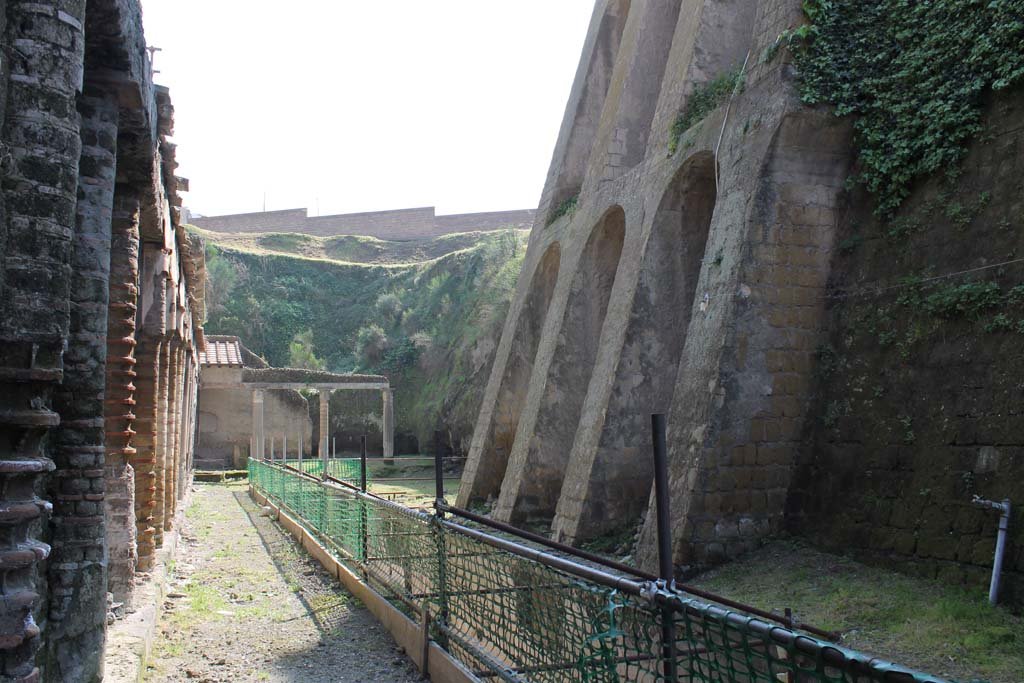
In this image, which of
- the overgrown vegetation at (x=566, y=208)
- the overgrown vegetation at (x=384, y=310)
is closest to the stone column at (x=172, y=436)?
the overgrown vegetation at (x=566, y=208)

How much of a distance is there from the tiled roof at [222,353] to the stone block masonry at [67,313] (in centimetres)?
2186

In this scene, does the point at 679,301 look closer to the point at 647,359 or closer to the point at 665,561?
the point at 647,359

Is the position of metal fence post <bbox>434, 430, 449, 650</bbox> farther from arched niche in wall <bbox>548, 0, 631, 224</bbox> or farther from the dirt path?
arched niche in wall <bbox>548, 0, 631, 224</bbox>

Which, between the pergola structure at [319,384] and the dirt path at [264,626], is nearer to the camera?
the dirt path at [264,626]

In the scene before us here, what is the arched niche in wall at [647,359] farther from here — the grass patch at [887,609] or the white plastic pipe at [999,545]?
the white plastic pipe at [999,545]

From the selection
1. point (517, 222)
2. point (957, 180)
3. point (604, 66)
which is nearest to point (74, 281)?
point (957, 180)

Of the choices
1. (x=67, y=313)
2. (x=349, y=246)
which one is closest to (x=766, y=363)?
(x=67, y=313)

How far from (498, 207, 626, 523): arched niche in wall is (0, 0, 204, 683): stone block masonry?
7.15 meters

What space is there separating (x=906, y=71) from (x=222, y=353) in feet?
83.9

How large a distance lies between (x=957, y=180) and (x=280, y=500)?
516 inches

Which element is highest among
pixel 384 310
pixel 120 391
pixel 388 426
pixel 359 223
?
pixel 359 223

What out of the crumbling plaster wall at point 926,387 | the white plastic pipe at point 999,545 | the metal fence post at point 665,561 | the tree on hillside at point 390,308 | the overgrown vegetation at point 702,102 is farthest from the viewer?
the tree on hillside at point 390,308

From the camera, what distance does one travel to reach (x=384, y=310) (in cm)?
4247

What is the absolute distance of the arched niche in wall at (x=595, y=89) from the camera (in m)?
17.6
